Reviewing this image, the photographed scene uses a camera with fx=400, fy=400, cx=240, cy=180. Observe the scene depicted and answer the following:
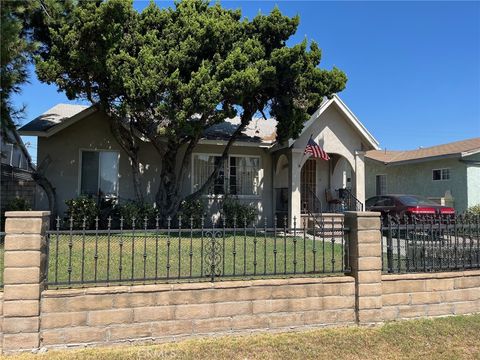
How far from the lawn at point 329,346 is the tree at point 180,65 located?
6.53m

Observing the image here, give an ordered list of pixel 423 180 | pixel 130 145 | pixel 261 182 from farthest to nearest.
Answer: pixel 423 180 < pixel 261 182 < pixel 130 145

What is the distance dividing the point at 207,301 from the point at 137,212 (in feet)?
26.5

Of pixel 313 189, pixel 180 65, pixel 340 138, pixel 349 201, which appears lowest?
pixel 349 201

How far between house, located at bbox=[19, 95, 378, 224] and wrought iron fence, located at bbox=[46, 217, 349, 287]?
4.28 metres

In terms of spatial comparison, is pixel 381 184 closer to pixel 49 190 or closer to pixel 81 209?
pixel 81 209

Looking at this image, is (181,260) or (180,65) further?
(180,65)

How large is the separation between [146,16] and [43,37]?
288 centimetres

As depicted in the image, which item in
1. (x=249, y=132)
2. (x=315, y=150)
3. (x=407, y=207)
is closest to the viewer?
(x=315, y=150)

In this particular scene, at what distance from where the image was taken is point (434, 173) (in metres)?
22.8

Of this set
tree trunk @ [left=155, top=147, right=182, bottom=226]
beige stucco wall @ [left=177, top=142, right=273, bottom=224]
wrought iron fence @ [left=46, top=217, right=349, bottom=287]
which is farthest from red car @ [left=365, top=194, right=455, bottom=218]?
tree trunk @ [left=155, top=147, right=182, bottom=226]

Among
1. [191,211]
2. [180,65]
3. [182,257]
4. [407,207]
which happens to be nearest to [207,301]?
[182,257]

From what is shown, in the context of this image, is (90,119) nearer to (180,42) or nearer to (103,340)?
(180,42)

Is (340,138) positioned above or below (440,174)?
above

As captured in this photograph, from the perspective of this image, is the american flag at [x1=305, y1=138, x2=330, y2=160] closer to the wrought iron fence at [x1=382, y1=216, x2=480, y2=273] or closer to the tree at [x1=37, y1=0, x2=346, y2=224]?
the tree at [x1=37, y1=0, x2=346, y2=224]
